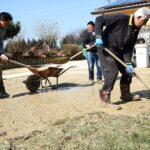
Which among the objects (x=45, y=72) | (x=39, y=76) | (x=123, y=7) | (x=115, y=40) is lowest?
(x=39, y=76)

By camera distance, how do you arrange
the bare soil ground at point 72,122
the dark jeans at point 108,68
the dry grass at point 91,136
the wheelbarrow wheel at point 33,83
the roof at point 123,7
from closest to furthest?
the dry grass at point 91,136 < the bare soil ground at point 72,122 < the dark jeans at point 108,68 < the wheelbarrow wheel at point 33,83 < the roof at point 123,7

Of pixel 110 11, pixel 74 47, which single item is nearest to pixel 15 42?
pixel 74 47

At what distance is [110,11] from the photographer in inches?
911

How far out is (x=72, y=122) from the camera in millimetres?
6645

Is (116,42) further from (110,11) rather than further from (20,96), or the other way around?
(110,11)

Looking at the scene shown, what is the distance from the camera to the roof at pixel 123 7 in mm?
21891

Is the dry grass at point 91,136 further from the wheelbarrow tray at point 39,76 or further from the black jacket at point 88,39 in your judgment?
the black jacket at point 88,39

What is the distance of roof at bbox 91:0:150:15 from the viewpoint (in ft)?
71.8

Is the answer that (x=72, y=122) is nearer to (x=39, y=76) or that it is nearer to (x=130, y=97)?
(x=130, y=97)

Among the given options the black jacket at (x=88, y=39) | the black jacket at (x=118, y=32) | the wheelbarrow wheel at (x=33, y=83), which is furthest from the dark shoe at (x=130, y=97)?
the black jacket at (x=88, y=39)

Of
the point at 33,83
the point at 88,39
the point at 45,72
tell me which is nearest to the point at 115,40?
the point at 45,72

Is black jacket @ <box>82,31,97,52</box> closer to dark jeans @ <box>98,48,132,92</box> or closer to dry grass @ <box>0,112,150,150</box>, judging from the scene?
dark jeans @ <box>98,48,132,92</box>

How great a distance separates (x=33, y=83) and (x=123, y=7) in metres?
12.7

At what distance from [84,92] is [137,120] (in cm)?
406
